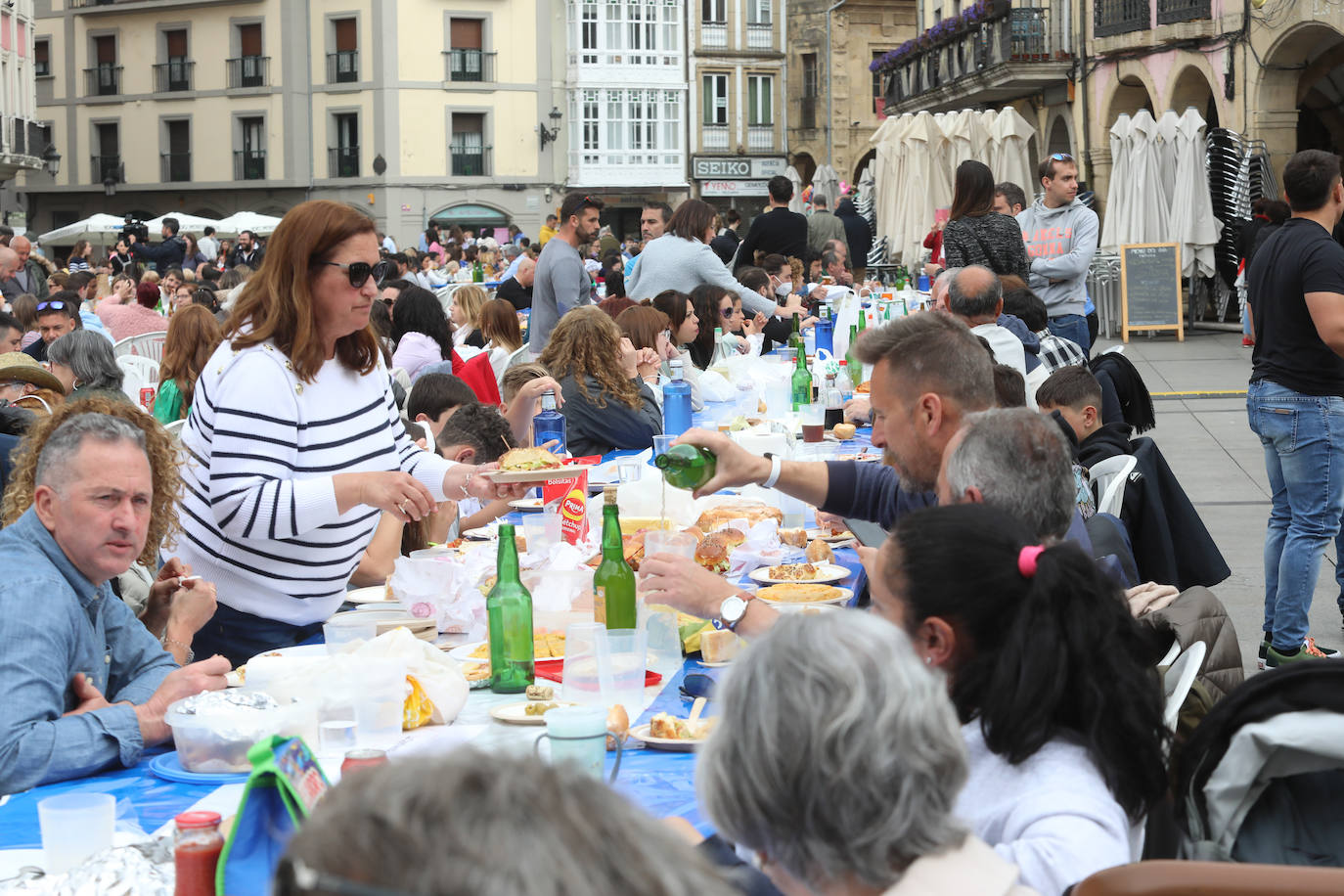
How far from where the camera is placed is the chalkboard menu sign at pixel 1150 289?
16.6 m

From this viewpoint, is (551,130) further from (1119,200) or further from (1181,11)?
(1119,200)

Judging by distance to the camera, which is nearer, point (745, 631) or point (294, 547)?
point (745, 631)

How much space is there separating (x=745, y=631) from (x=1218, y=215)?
17271 mm

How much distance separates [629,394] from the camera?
21.5 ft

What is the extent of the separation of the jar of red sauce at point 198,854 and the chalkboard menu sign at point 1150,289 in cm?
1602

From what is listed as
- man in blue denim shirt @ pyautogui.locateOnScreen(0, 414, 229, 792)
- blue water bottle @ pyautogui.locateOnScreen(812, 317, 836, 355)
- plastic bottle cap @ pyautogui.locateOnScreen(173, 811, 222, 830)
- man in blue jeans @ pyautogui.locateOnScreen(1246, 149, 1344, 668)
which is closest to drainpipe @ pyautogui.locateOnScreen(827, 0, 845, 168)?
blue water bottle @ pyautogui.locateOnScreen(812, 317, 836, 355)

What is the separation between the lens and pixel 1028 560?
6.89ft

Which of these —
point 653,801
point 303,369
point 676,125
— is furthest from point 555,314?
point 676,125

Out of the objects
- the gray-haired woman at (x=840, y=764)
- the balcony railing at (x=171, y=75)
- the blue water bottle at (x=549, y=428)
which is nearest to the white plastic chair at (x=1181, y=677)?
the gray-haired woman at (x=840, y=764)

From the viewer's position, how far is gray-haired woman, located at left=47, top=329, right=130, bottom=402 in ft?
23.1

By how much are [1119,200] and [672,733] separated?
1616 centimetres

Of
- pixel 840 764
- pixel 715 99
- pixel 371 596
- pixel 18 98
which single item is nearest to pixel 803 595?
pixel 371 596

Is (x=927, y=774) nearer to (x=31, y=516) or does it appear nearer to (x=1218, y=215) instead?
(x=31, y=516)

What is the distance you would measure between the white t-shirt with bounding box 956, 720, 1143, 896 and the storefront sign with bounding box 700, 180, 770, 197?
4698cm
